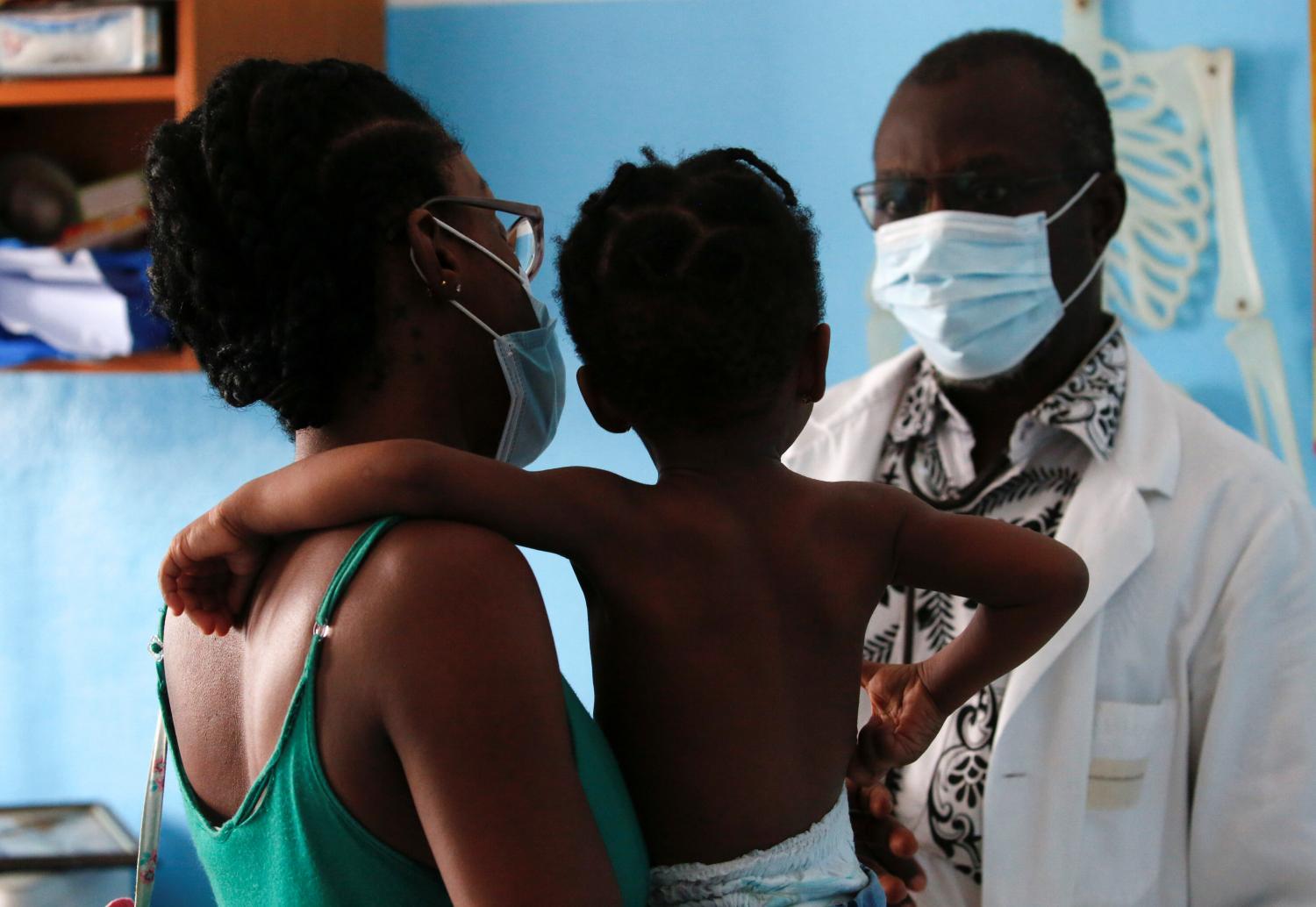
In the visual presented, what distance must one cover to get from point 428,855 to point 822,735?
31cm

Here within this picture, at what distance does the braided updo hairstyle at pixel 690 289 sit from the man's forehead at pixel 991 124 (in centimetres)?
73

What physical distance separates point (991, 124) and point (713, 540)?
917 mm

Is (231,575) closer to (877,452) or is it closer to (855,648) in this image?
(855,648)

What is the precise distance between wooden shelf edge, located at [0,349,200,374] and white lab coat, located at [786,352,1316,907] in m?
1.48

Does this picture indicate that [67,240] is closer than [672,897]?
No

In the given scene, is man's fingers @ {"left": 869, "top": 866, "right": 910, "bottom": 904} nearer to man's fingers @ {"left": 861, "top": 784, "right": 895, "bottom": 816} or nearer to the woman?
man's fingers @ {"left": 861, "top": 784, "right": 895, "bottom": 816}

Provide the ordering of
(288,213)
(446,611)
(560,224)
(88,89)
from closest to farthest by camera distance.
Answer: (446,611) < (288,213) < (88,89) < (560,224)

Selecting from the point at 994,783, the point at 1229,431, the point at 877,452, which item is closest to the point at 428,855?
the point at 994,783

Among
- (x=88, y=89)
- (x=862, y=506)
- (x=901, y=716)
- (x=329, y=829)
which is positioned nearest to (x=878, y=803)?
(x=901, y=716)

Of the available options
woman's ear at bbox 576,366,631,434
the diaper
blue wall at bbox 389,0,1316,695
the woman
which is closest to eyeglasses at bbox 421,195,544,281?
the woman

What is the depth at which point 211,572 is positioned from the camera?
0.86 meters

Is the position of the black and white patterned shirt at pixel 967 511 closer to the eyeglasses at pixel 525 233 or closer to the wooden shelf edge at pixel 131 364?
the eyeglasses at pixel 525 233

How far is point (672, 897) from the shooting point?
87 centimetres

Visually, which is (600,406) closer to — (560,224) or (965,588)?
(965,588)
